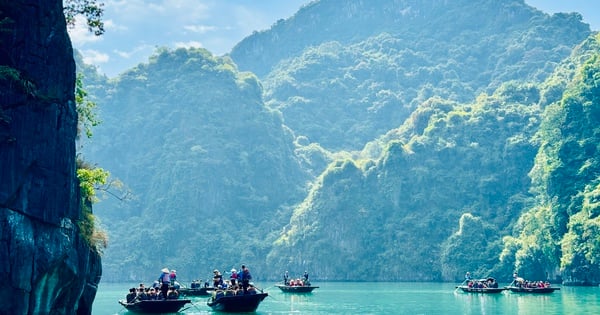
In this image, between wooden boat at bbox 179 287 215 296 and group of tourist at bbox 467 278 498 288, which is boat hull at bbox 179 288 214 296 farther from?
group of tourist at bbox 467 278 498 288

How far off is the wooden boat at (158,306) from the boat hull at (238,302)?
6.17ft

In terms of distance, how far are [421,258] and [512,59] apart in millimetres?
101952

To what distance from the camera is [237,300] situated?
135 feet

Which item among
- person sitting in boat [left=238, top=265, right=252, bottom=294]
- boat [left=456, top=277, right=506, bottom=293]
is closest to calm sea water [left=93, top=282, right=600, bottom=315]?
person sitting in boat [left=238, top=265, right=252, bottom=294]

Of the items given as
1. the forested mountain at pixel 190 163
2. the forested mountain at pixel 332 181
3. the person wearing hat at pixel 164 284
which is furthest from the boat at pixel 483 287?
the forested mountain at pixel 190 163

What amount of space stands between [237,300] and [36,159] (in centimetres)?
1809

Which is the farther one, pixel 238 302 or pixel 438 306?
pixel 438 306

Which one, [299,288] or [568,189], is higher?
[568,189]

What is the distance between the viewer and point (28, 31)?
26797mm

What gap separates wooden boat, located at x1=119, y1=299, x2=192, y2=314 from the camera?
133 feet

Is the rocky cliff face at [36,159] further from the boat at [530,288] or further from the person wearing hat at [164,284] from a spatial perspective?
the boat at [530,288]

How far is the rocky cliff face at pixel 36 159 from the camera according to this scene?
80.4 feet

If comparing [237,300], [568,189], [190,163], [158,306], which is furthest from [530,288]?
[190,163]

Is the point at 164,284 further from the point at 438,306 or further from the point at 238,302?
the point at 438,306
